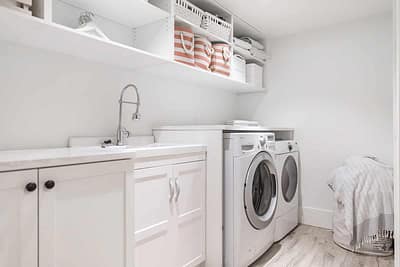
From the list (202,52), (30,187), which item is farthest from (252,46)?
(30,187)

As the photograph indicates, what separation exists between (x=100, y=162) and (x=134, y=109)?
3.30 ft

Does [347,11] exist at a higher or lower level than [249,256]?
higher

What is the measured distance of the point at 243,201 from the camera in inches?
72.8

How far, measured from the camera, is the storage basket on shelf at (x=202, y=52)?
2096 mm

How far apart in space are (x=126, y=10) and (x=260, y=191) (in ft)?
5.75

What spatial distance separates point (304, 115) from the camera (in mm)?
2939

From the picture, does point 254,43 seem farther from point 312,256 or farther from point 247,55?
point 312,256

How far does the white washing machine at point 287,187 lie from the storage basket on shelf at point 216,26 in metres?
1.15

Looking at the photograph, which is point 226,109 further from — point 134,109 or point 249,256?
point 249,256

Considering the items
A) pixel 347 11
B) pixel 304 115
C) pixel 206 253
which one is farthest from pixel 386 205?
pixel 347 11

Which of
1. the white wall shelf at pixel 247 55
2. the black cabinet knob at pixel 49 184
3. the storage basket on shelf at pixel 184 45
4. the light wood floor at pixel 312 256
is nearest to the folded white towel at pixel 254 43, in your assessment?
the white wall shelf at pixel 247 55

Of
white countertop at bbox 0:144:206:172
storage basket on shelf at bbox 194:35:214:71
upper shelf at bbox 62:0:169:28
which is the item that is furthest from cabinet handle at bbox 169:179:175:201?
upper shelf at bbox 62:0:169:28

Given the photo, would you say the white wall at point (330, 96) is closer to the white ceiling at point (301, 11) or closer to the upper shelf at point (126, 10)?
the white ceiling at point (301, 11)

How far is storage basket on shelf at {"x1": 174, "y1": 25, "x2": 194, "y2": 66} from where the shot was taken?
74.3 inches
